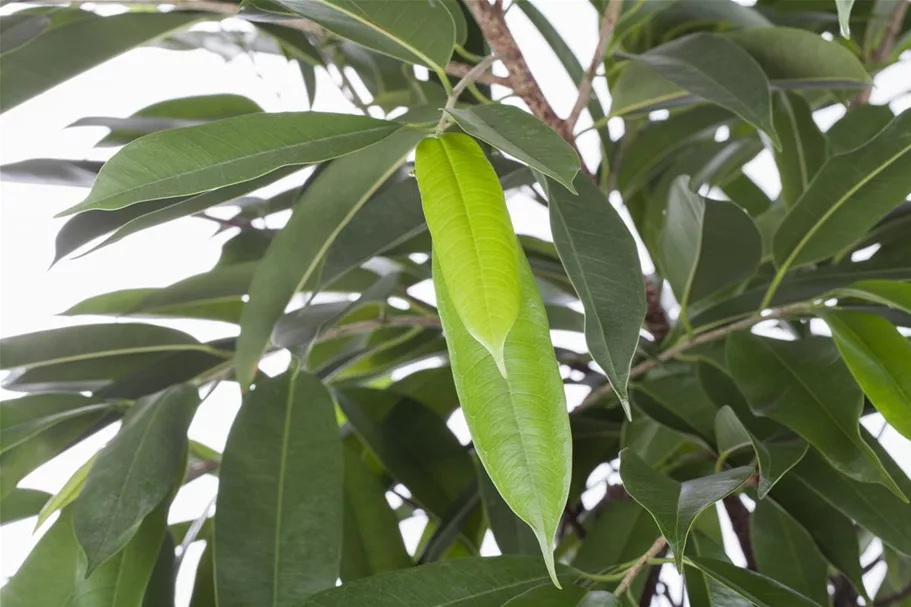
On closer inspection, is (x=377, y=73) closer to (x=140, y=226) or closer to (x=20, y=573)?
(x=140, y=226)

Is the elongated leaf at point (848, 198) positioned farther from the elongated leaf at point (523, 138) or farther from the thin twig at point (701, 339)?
the elongated leaf at point (523, 138)

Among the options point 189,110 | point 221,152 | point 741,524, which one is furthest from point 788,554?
point 189,110

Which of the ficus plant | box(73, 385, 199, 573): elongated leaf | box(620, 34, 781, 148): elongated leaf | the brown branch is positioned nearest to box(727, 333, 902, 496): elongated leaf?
the ficus plant

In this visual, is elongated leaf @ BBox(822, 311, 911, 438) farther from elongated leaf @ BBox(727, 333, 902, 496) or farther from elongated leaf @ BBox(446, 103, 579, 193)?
elongated leaf @ BBox(446, 103, 579, 193)

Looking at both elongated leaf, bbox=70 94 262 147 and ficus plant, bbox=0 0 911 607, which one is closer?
ficus plant, bbox=0 0 911 607

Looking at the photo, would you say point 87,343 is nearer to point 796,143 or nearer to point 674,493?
point 674,493

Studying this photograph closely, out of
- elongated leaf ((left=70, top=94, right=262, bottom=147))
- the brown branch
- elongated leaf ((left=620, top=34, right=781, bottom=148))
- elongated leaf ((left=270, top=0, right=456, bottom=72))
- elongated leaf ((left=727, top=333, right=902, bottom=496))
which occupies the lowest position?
the brown branch
